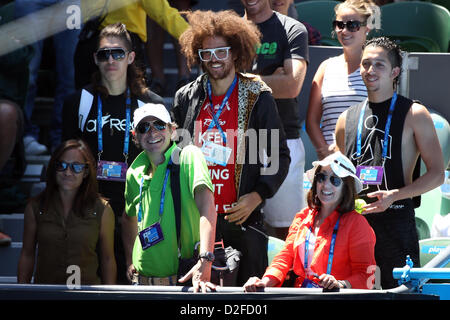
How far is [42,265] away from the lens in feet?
14.4

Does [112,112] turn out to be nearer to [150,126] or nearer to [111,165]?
[111,165]

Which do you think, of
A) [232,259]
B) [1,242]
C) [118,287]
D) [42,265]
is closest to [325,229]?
[232,259]

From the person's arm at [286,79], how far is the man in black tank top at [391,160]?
735 millimetres

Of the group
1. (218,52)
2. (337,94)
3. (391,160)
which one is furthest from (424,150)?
(218,52)

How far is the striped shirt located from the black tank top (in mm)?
730

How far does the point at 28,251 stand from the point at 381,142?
6.33ft

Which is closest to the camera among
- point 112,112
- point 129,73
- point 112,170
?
point 112,170

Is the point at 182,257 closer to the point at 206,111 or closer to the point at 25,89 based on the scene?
the point at 206,111

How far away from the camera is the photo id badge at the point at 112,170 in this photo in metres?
4.61

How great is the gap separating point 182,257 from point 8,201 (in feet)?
7.83

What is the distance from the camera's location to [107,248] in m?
4.45
